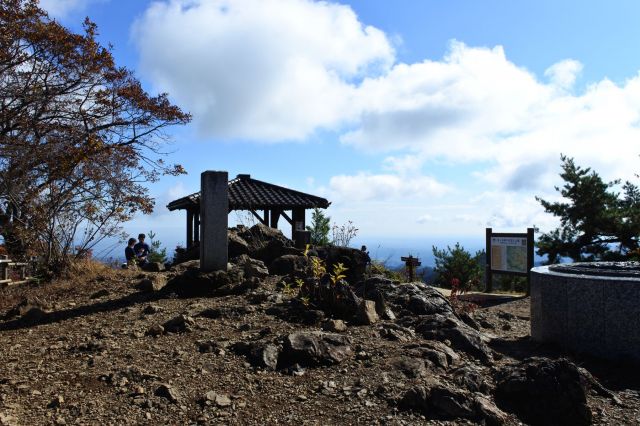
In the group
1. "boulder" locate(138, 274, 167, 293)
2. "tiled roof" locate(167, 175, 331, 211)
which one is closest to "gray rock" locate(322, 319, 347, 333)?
"boulder" locate(138, 274, 167, 293)

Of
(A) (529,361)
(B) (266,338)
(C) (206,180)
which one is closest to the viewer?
(A) (529,361)

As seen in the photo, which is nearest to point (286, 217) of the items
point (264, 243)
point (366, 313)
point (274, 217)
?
point (274, 217)

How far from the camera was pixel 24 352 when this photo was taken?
5.13 meters

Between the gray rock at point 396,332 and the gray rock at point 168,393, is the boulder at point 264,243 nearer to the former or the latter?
the gray rock at point 396,332

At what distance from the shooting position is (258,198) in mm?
16984

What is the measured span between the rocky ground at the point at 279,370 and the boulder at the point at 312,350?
0.04 feet

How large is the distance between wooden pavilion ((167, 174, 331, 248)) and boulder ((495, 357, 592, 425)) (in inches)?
477

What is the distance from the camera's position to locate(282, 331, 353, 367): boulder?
4.77 m

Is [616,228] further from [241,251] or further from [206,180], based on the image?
[206,180]

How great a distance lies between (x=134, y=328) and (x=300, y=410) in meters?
2.58

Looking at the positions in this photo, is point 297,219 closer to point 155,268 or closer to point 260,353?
point 155,268

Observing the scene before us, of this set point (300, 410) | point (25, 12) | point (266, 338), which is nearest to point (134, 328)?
point (266, 338)

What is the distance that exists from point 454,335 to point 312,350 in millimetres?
1831

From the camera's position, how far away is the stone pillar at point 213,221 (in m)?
8.06
